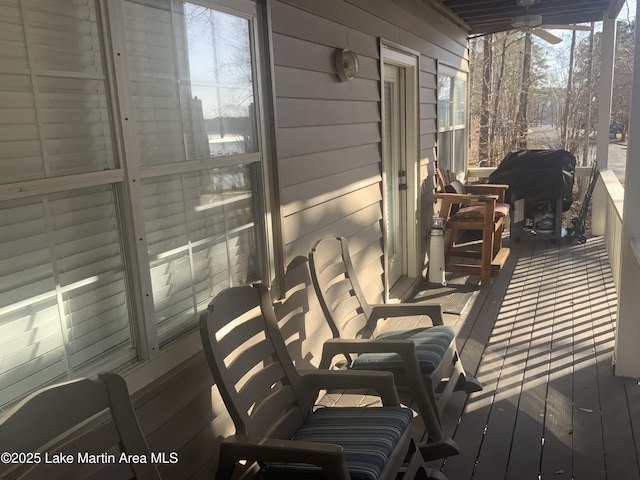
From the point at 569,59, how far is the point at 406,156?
31.4 ft

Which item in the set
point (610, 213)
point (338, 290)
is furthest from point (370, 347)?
point (610, 213)

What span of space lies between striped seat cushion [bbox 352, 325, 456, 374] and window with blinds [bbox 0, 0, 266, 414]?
2.37 ft

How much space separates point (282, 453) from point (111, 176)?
0.90m

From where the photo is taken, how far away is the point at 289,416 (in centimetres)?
202

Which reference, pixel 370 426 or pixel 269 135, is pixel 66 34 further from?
pixel 370 426

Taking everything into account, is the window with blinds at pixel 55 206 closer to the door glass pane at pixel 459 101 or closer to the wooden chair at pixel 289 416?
the wooden chair at pixel 289 416

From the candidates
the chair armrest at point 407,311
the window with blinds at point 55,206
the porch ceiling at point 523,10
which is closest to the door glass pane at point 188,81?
the window with blinds at point 55,206

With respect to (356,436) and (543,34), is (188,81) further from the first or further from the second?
(543,34)

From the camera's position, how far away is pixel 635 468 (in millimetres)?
2230

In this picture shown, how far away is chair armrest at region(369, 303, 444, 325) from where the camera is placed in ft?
9.32

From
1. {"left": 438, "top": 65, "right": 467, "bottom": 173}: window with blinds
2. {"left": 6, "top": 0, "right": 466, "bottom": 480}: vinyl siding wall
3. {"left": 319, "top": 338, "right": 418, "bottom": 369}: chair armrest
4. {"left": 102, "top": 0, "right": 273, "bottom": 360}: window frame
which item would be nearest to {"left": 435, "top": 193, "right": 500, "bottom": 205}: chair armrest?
{"left": 438, "top": 65, "right": 467, "bottom": 173}: window with blinds

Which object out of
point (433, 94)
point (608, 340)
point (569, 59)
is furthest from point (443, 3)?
point (569, 59)

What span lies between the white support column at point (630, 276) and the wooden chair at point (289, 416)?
145 cm

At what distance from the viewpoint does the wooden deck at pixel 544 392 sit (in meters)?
2.32
